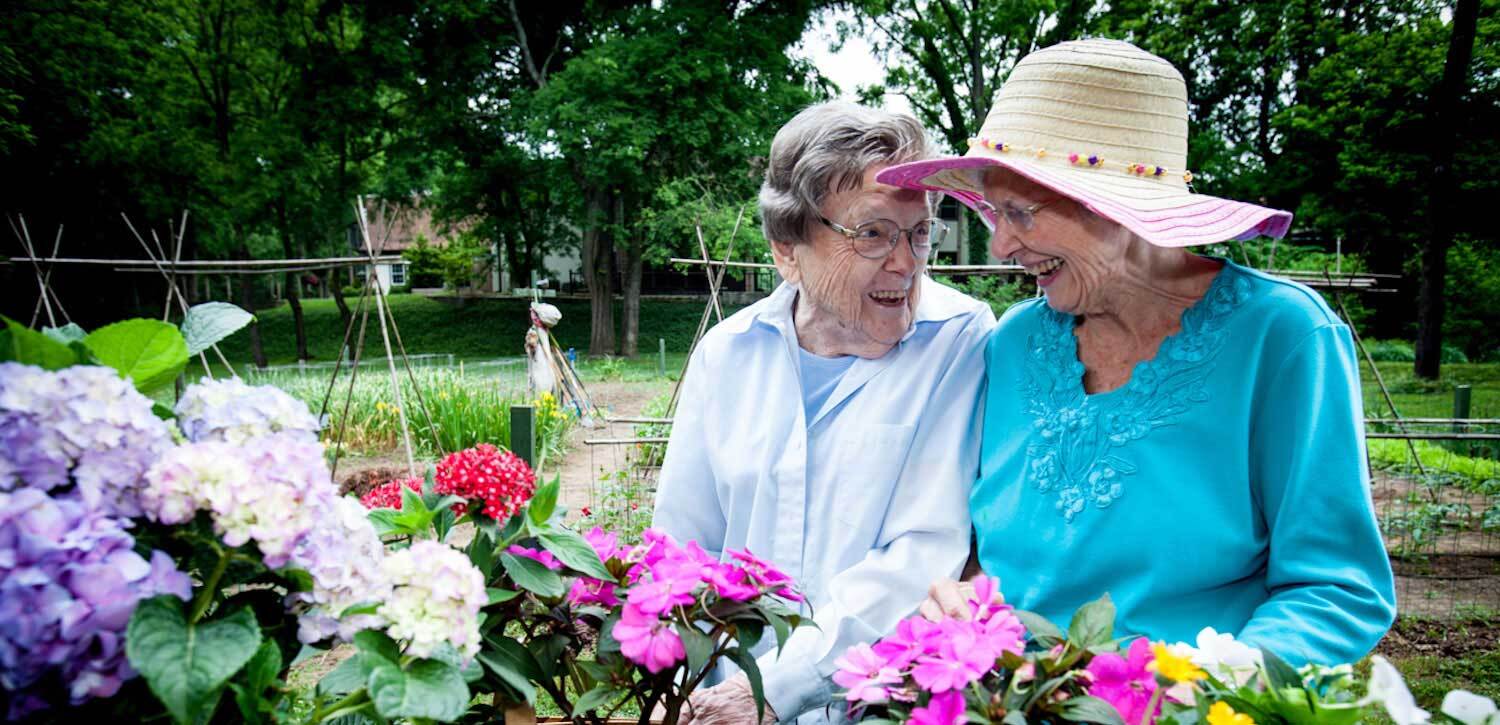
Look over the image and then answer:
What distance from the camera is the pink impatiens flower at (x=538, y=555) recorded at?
1.12 meters

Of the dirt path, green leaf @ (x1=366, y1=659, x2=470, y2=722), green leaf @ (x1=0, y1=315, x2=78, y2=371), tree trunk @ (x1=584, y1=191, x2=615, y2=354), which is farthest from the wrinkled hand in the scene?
tree trunk @ (x1=584, y1=191, x2=615, y2=354)

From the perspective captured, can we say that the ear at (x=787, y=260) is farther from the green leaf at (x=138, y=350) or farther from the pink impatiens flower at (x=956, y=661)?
the green leaf at (x=138, y=350)

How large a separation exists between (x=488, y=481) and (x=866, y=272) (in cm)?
104

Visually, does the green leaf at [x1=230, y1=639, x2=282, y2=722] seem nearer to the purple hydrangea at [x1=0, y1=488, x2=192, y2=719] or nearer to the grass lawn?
the purple hydrangea at [x1=0, y1=488, x2=192, y2=719]

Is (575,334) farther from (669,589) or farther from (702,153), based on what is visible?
Answer: (669,589)

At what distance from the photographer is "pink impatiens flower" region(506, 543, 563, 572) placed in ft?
3.68

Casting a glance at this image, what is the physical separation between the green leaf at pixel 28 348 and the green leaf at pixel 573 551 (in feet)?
1.67

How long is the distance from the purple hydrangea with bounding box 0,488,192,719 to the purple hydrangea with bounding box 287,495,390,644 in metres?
0.13

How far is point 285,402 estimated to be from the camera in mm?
861

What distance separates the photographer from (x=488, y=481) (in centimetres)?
115

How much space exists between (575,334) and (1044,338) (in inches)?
1056

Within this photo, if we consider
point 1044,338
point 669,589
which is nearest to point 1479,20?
point 1044,338

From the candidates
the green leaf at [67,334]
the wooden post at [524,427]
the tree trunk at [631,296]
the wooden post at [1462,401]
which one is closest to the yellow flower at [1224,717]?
the green leaf at [67,334]

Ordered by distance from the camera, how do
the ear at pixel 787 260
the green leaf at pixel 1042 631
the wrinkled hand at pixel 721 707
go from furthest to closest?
the ear at pixel 787 260
the wrinkled hand at pixel 721 707
the green leaf at pixel 1042 631
